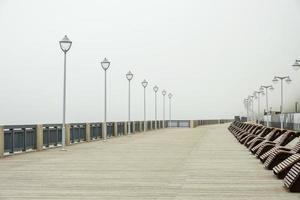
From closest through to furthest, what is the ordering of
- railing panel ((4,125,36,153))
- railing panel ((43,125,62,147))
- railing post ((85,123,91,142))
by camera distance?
railing panel ((4,125,36,153))
railing panel ((43,125,62,147))
railing post ((85,123,91,142))

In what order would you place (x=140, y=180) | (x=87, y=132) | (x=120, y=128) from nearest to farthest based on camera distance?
1. (x=140, y=180)
2. (x=87, y=132)
3. (x=120, y=128)

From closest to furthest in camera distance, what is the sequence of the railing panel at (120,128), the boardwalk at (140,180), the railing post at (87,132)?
the boardwalk at (140,180), the railing post at (87,132), the railing panel at (120,128)

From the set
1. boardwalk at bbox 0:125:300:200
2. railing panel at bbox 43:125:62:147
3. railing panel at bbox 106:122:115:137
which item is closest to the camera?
boardwalk at bbox 0:125:300:200

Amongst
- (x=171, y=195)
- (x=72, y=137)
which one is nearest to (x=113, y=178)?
(x=171, y=195)

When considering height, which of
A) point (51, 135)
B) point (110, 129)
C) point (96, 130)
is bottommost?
point (110, 129)

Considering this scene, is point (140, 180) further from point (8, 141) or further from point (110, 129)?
point (110, 129)

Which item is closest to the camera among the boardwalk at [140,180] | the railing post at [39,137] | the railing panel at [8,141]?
the boardwalk at [140,180]

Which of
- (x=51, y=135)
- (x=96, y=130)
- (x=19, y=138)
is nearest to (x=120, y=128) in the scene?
(x=96, y=130)

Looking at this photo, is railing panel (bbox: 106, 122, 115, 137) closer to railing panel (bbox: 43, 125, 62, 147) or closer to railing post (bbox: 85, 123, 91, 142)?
railing post (bbox: 85, 123, 91, 142)

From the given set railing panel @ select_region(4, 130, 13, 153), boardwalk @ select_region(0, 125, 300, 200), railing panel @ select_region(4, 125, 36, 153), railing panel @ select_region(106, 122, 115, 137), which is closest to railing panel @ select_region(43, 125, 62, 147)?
railing panel @ select_region(4, 125, 36, 153)

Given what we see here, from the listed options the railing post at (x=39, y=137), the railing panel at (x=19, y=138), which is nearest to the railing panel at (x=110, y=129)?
the railing post at (x=39, y=137)

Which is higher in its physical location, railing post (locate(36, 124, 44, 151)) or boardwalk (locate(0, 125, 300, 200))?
railing post (locate(36, 124, 44, 151))

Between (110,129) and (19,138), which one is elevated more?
(19,138)

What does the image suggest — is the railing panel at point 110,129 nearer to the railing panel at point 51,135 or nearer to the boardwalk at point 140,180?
the railing panel at point 51,135
